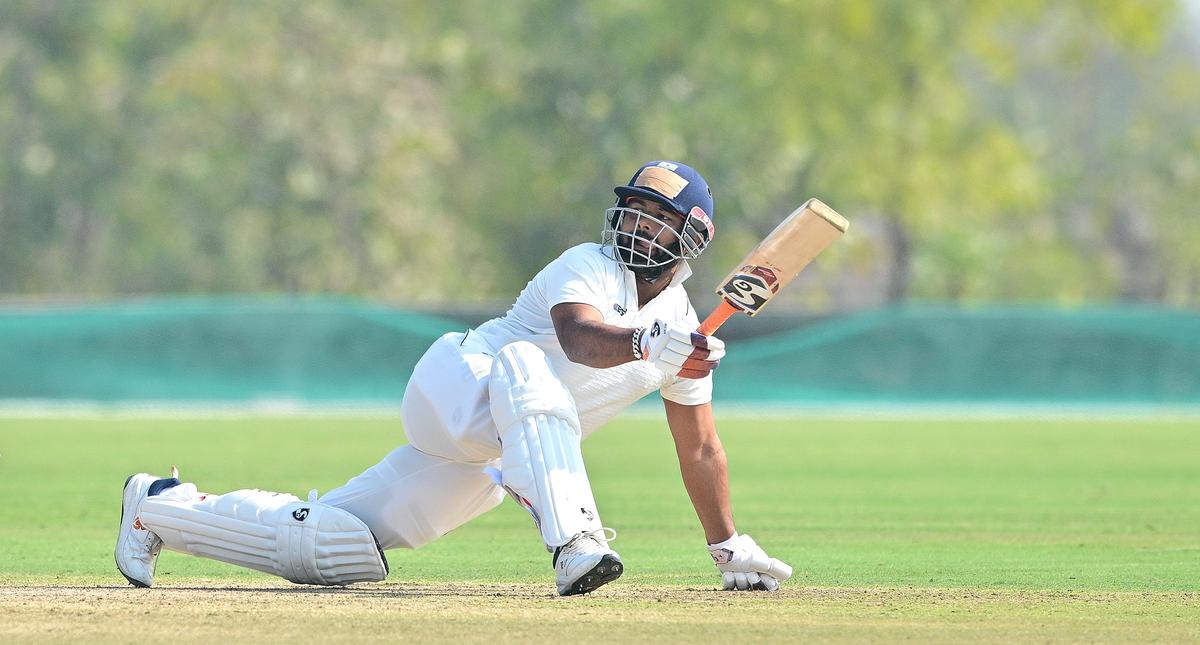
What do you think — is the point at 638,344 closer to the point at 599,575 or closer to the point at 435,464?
the point at 599,575

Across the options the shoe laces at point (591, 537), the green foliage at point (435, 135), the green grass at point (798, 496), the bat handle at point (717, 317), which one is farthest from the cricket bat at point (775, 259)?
the green foliage at point (435, 135)

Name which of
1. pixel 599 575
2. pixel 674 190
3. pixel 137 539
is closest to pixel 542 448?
pixel 599 575

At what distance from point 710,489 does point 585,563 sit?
103 centimetres

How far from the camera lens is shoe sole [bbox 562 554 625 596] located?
607 centimetres

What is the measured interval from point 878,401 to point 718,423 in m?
3.85

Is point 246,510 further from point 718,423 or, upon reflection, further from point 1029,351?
point 1029,351

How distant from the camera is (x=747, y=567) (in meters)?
6.82

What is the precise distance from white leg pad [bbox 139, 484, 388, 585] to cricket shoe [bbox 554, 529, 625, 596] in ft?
2.93

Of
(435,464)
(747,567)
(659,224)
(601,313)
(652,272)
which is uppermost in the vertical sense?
(659,224)

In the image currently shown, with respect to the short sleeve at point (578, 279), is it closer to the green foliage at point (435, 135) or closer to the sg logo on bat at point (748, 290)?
the sg logo on bat at point (748, 290)

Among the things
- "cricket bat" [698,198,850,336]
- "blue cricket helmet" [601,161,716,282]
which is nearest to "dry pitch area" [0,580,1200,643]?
"cricket bat" [698,198,850,336]

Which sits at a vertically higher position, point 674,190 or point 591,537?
point 674,190

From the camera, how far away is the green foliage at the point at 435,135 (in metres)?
38.5

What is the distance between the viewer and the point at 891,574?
24.6 ft
